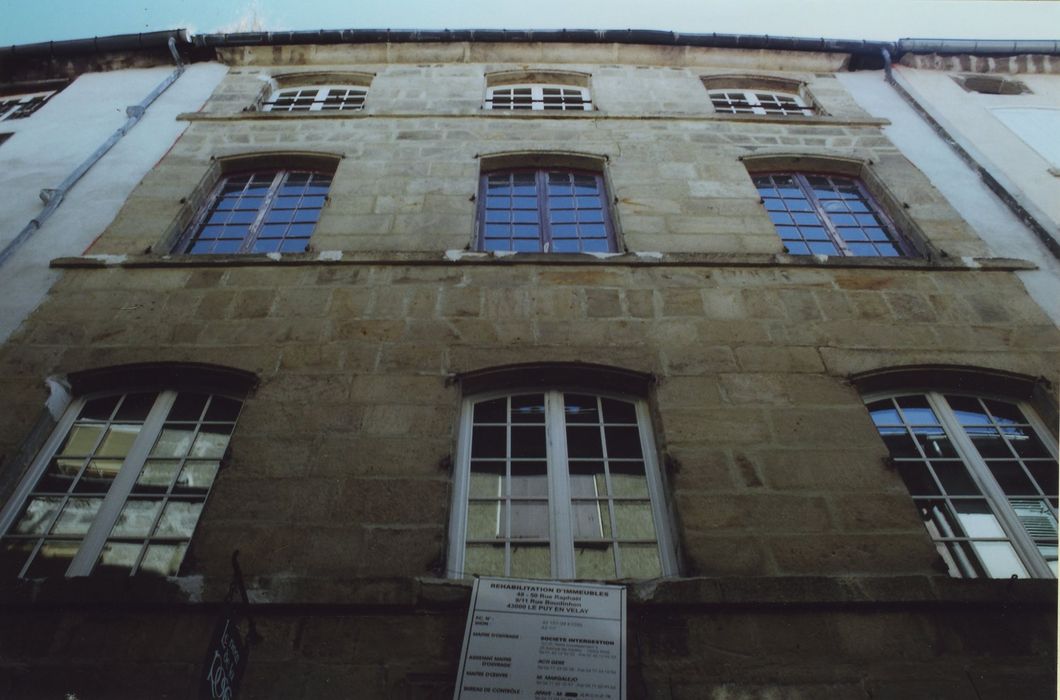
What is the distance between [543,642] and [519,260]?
3.15 m

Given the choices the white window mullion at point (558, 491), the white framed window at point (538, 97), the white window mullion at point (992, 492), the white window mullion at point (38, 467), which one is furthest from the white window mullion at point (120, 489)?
the white framed window at point (538, 97)

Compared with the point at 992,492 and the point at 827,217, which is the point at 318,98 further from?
the point at 992,492

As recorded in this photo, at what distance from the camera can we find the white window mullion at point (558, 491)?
3.69 meters

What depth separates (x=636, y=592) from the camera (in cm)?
334

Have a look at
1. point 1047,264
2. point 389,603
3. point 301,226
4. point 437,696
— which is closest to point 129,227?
point 301,226

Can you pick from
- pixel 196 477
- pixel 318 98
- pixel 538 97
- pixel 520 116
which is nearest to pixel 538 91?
pixel 538 97

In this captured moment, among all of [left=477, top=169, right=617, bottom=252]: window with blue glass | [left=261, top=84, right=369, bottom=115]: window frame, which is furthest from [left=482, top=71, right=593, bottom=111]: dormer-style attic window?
[left=477, top=169, right=617, bottom=252]: window with blue glass

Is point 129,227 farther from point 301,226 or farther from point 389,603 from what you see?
point 389,603

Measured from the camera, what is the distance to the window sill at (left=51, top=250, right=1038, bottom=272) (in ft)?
18.0

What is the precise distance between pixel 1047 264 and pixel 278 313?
20.5 ft

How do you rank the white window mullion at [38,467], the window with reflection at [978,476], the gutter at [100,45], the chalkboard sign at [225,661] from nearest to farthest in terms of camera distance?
the chalkboard sign at [225,661] → the window with reflection at [978,476] → the white window mullion at [38,467] → the gutter at [100,45]

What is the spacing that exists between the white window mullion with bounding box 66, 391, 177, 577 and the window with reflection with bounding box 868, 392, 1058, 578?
183 inches

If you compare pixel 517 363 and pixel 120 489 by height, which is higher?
pixel 517 363

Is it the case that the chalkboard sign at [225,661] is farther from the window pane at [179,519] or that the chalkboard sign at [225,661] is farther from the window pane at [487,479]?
the window pane at [487,479]
